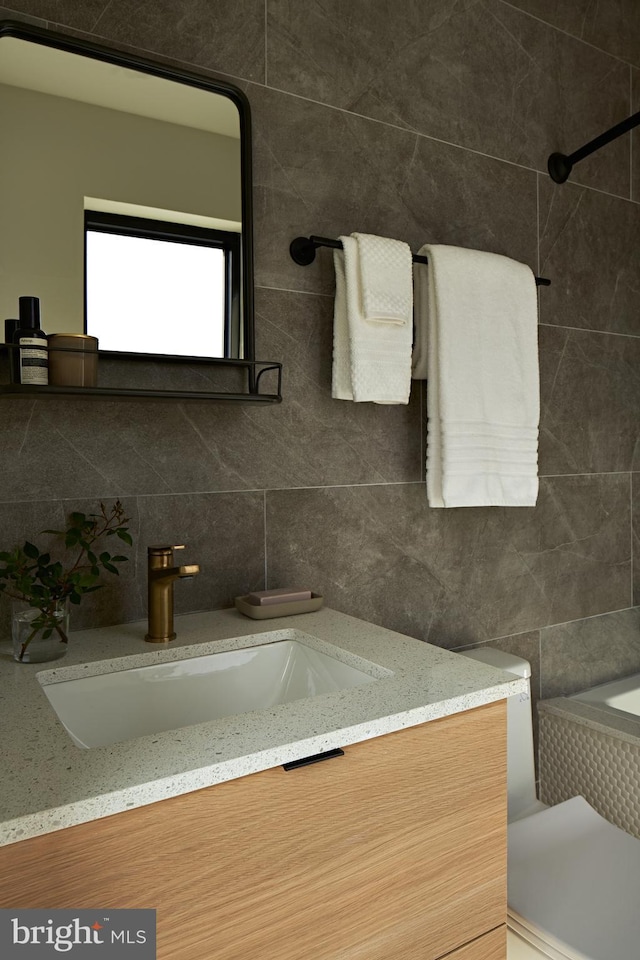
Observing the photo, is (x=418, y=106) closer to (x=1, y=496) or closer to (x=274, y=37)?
(x=274, y=37)

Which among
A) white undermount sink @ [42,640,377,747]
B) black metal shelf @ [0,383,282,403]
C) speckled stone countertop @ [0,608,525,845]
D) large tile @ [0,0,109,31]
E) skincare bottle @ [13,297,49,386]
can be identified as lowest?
white undermount sink @ [42,640,377,747]

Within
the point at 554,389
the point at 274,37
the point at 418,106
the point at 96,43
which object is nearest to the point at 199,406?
the point at 96,43

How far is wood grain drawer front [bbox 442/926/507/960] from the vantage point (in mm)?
947

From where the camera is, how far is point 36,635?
1.08 metres

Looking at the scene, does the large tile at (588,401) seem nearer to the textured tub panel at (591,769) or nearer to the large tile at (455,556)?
the large tile at (455,556)

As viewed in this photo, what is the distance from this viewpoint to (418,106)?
1.65 meters

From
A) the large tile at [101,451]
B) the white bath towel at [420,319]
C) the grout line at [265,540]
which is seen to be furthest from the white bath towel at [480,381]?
the large tile at [101,451]

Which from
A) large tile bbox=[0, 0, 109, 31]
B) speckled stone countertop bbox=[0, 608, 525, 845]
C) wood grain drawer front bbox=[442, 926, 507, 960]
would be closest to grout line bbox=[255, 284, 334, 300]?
large tile bbox=[0, 0, 109, 31]

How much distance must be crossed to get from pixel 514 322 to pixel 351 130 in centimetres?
56

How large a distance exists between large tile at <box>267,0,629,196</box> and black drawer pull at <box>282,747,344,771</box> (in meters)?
1.27

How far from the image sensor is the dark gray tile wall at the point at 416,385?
129 centimetres

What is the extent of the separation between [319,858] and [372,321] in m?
0.97

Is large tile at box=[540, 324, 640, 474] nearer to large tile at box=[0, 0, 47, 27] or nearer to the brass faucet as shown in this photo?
the brass faucet

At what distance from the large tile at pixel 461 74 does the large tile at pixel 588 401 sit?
0.46 metres
